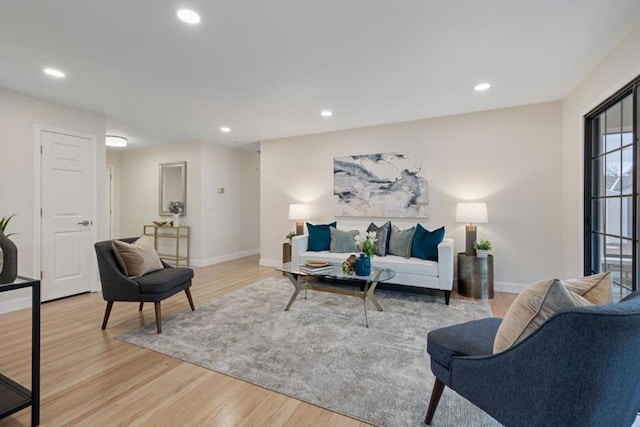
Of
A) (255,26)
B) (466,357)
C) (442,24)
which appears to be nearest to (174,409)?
(466,357)

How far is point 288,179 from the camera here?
220 inches

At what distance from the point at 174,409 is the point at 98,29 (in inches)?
103

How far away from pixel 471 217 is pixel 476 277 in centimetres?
75

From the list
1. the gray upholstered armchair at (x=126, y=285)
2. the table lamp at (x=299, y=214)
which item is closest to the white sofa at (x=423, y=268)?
the table lamp at (x=299, y=214)

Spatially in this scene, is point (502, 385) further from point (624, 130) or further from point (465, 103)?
point (465, 103)

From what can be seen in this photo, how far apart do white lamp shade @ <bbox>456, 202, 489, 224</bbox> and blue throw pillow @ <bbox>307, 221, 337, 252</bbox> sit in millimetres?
1852

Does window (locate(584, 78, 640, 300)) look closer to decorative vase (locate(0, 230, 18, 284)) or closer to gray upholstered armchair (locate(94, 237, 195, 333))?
gray upholstered armchair (locate(94, 237, 195, 333))

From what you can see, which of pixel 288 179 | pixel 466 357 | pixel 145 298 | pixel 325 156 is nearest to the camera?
pixel 466 357

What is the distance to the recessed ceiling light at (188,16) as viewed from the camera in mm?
2014

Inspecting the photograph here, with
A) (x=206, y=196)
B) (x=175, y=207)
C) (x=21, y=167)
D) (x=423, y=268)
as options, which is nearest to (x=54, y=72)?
(x=21, y=167)

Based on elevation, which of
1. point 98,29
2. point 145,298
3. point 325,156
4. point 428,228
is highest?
point 98,29

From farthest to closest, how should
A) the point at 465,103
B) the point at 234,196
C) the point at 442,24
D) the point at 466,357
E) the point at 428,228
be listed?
the point at 234,196 → the point at 428,228 → the point at 465,103 → the point at 442,24 → the point at 466,357

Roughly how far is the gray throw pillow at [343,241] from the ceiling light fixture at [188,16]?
3163mm

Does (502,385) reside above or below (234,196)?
below
